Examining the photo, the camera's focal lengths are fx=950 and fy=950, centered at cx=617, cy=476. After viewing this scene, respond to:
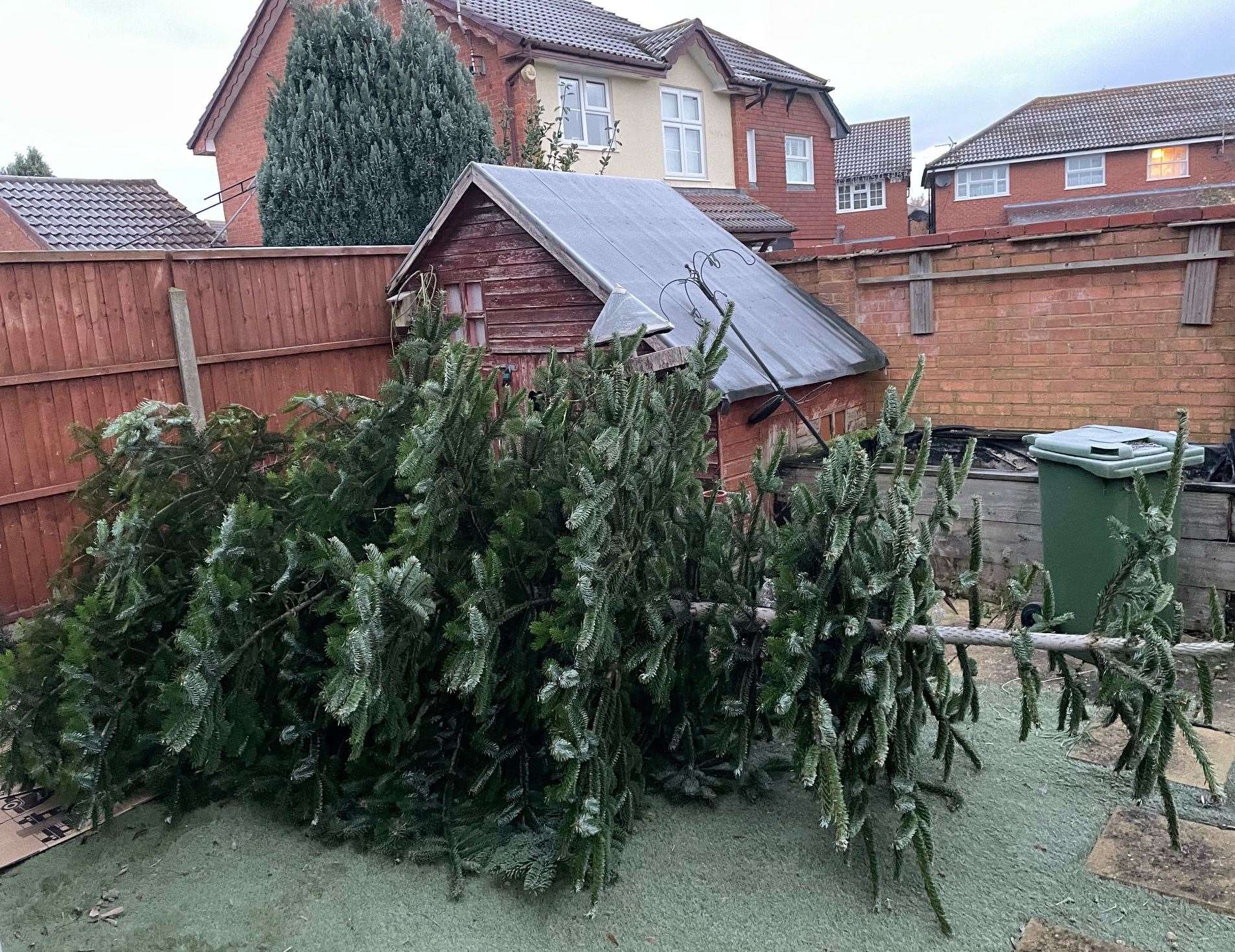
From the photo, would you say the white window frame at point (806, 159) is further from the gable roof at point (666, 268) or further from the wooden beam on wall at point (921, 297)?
the wooden beam on wall at point (921, 297)

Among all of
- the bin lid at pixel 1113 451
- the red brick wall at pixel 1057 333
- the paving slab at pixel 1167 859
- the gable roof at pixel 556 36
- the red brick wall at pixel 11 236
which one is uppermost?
the gable roof at pixel 556 36

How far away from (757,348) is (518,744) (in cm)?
463

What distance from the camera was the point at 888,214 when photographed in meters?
43.2

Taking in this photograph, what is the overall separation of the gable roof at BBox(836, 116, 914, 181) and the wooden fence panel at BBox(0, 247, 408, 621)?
3687 centimetres

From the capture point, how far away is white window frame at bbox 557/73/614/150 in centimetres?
1889

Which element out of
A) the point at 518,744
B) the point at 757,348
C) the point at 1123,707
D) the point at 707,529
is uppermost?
the point at 757,348

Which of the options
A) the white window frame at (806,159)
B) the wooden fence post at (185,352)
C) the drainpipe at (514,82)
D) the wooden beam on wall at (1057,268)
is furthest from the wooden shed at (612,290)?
the white window frame at (806,159)

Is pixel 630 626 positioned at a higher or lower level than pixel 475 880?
higher

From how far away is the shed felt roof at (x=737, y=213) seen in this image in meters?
20.0

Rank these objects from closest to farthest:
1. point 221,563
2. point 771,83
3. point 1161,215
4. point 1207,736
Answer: point 221,563 → point 1207,736 → point 1161,215 → point 771,83

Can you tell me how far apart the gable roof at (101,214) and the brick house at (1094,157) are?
2916 centimetres

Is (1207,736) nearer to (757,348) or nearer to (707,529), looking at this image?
(707,529)

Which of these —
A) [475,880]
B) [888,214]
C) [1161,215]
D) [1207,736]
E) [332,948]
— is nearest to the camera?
[332,948]

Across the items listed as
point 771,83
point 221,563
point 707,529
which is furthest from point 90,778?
point 771,83
